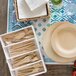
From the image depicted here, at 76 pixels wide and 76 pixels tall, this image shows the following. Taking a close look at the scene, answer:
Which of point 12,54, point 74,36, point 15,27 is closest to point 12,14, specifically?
point 15,27

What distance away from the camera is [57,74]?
96cm

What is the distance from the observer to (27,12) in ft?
2.96

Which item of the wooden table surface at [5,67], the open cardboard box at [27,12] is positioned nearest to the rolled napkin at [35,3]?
the open cardboard box at [27,12]

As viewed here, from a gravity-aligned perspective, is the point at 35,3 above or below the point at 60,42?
above

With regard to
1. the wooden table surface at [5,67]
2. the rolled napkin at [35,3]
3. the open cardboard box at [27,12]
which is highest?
the rolled napkin at [35,3]

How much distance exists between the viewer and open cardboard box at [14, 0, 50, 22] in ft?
2.93

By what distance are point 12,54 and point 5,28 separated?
14 centimetres

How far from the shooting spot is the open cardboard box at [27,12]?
893 mm

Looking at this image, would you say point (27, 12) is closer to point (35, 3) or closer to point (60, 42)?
point (35, 3)

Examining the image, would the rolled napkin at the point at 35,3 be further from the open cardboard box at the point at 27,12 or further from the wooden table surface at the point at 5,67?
the wooden table surface at the point at 5,67

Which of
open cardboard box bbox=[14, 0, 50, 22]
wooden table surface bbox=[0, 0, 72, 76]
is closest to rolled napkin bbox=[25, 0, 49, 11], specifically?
open cardboard box bbox=[14, 0, 50, 22]

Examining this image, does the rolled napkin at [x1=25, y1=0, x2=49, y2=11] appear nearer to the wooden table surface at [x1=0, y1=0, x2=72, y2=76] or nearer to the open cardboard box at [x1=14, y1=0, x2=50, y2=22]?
the open cardboard box at [x1=14, y1=0, x2=50, y2=22]

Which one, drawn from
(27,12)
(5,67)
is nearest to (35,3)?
(27,12)

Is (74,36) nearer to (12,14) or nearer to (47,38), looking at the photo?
(47,38)
